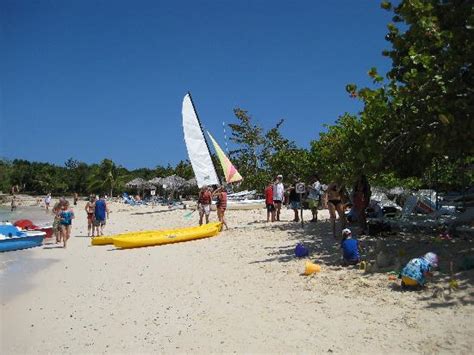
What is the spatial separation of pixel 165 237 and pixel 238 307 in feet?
22.6

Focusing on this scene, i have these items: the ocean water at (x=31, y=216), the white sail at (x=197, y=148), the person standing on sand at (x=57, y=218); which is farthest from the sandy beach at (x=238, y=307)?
the ocean water at (x=31, y=216)

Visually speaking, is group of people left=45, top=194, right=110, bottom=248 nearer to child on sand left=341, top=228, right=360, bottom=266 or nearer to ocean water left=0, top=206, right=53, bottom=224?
child on sand left=341, top=228, right=360, bottom=266

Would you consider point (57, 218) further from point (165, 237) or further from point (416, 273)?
point (416, 273)

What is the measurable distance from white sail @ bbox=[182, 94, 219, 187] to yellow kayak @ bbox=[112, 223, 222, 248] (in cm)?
853

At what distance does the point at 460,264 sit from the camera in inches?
261

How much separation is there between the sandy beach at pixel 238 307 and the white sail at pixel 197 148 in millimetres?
11886

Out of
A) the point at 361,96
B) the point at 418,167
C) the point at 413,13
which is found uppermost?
the point at 413,13

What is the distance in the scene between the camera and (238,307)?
6.01m

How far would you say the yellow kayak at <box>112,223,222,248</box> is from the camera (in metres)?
12.2

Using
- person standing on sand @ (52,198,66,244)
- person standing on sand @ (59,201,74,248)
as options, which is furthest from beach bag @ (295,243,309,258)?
person standing on sand @ (52,198,66,244)

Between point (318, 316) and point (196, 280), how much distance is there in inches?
119

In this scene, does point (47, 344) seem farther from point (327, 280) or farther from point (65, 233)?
point (65, 233)

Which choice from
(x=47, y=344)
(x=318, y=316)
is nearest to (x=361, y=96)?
(x=318, y=316)

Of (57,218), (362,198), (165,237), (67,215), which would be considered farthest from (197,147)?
(362,198)
